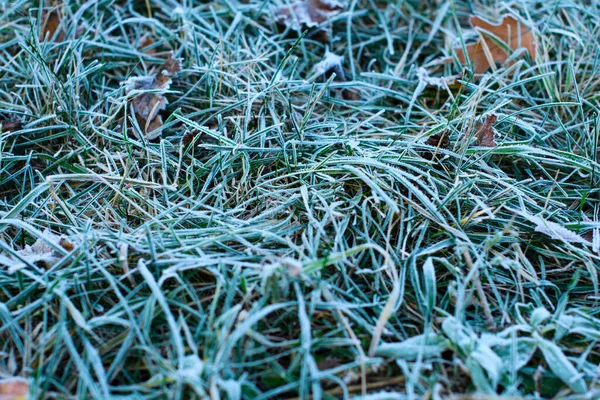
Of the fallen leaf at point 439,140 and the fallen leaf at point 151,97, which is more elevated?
the fallen leaf at point 151,97

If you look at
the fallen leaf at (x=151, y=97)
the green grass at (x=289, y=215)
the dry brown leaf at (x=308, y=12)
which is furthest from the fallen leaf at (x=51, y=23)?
the dry brown leaf at (x=308, y=12)

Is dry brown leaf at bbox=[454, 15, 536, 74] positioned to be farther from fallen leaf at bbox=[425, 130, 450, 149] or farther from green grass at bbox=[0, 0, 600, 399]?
fallen leaf at bbox=[425, 130, 450, 149]

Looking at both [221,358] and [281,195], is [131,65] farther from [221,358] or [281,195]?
[221,358]

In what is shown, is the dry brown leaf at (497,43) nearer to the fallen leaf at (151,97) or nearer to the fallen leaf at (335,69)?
the fallen leaf at (335,69)

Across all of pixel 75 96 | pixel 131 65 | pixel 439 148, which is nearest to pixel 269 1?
pixel 131 65

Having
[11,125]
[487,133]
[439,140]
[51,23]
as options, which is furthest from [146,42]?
[487,133]

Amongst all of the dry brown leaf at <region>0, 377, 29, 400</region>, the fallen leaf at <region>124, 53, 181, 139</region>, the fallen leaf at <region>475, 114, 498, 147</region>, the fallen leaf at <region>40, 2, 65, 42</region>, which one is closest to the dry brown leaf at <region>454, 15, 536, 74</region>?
the fallen leaf at <region>475, 114, 498, 147</region>

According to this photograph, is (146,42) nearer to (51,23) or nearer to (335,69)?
(51,23)
